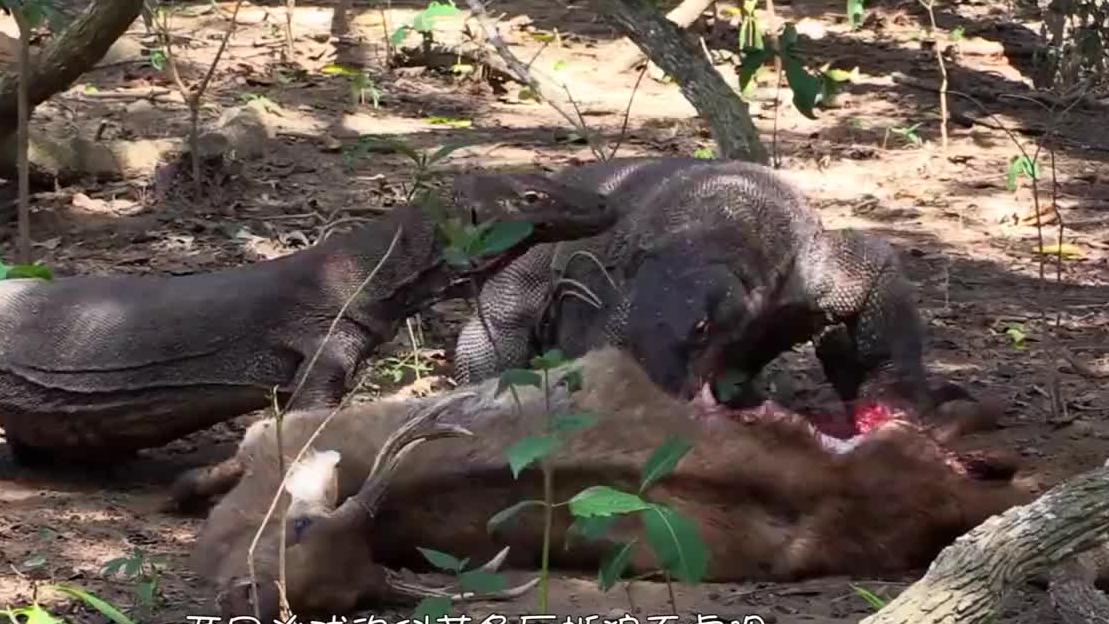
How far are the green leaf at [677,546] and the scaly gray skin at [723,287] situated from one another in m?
1.84

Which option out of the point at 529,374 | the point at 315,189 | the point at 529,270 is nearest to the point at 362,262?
the point at 529,270

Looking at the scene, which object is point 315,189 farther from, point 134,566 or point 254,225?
point 134,566

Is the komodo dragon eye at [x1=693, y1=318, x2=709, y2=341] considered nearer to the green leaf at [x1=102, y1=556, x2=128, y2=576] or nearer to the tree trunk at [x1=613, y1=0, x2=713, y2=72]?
the green leaf at [x1=102, y1=556, x2=128, y2=576]

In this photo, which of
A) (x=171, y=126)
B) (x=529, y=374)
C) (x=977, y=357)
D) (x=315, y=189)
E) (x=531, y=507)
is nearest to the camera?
(x=529, y=374)

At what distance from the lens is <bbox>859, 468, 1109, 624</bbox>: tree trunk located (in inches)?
104

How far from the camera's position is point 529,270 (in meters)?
5.21

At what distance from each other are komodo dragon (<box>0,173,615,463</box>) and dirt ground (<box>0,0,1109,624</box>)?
15 centimetres

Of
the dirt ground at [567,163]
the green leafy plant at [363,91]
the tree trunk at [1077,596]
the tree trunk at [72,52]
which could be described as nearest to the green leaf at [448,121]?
the dirt ground at [567,163]

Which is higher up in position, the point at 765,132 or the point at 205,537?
the point at 205,537

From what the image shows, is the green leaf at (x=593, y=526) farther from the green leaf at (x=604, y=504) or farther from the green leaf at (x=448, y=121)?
the green leaf at (x=448, y=121)

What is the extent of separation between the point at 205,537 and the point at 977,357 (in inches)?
111

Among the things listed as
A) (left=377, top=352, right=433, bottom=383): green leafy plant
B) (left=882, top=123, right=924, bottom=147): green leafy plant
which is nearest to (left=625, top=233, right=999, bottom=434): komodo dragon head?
(left=377, top=352, right=433, bottom=383): green leafy plant

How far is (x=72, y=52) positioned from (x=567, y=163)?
2291 mm

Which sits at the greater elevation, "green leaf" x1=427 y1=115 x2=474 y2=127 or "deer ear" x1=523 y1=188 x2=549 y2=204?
"deer ear" x1=523 y1=188 x2=549 y2=204
